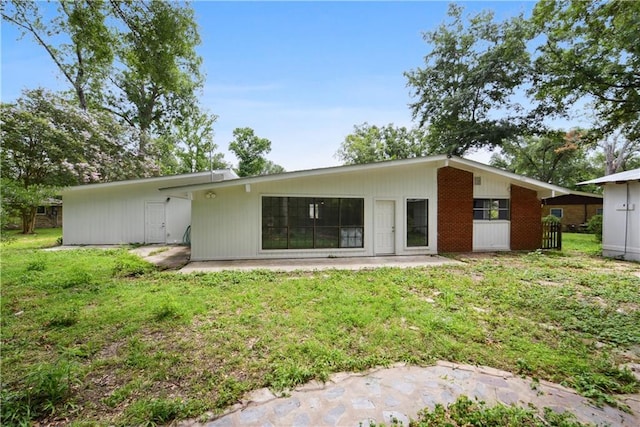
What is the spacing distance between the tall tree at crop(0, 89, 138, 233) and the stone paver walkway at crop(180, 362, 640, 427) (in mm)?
17970

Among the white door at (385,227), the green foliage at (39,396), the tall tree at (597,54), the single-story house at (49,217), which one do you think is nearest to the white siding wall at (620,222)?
the tall tree at (597,54)

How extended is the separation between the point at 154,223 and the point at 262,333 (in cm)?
1056

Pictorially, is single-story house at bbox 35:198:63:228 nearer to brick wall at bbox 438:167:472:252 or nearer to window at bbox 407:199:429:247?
window at bbox 407:199:429:247

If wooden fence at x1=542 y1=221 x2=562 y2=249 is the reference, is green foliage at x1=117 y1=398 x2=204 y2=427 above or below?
below

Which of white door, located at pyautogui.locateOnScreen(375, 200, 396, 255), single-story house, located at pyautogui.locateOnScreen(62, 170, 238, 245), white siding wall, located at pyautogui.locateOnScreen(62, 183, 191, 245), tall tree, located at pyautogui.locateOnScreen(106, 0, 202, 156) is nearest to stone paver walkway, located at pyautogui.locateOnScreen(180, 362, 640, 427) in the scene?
tall tree, located at pyautogui.locateOnScreen(106, 0, 202, 156)

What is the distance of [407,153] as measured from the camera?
27500 mm

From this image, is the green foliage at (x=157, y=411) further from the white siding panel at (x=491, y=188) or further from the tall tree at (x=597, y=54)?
the white siding panel at (x=491, y=188)

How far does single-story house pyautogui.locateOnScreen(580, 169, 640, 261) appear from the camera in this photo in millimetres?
8320

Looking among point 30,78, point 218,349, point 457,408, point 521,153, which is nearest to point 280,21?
point 218,349

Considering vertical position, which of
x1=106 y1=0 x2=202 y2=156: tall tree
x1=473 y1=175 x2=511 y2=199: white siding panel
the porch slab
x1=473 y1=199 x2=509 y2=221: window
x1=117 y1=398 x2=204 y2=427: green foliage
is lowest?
x1=117 y1=398 x2=204 y2=427: green foliage

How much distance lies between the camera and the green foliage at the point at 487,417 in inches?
79.9

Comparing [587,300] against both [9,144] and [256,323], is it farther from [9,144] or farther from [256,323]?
[9,144]

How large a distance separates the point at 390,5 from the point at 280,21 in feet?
8.50

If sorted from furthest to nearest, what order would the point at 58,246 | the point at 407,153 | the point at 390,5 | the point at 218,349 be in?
the point at 407,153 < the point at 58,246 < the point at 390,5 < the point at 218,349
